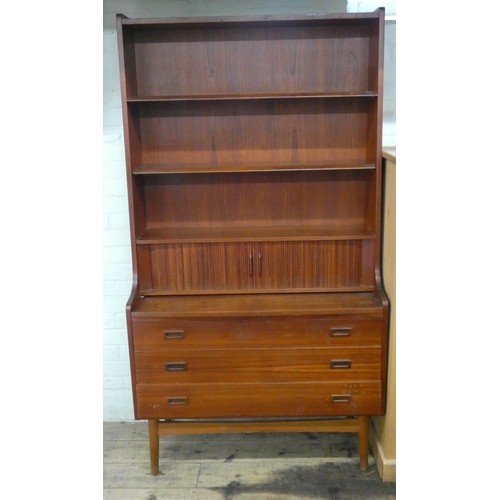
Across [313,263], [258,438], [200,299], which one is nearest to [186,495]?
[258,438]

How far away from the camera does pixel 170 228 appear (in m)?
2.45

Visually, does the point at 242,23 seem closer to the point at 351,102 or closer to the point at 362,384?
the point at 351,102

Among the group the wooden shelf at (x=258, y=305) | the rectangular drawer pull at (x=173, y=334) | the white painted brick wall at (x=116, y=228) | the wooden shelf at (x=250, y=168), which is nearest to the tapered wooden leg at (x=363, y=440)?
the wooden shelf at (x=258, y=305)

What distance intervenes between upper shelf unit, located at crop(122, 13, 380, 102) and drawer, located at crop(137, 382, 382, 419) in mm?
1265

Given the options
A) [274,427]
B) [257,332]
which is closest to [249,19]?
[257,332]

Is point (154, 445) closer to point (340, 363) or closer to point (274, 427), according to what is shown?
point (274, 427)

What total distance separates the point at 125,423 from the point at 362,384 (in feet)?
4.35

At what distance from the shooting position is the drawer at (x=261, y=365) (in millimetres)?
2164

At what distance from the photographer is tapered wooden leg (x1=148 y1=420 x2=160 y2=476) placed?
2.29 m

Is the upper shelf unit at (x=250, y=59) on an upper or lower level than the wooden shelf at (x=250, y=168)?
upper

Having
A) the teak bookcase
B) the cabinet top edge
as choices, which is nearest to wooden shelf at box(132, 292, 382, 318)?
the teak bookcase

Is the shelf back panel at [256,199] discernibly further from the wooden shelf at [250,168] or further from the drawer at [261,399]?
the drawer at [261,399]

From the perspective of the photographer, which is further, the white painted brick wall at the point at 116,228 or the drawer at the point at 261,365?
the white painted brick wall at the point at 116,228

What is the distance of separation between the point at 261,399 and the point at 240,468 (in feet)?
1.33
